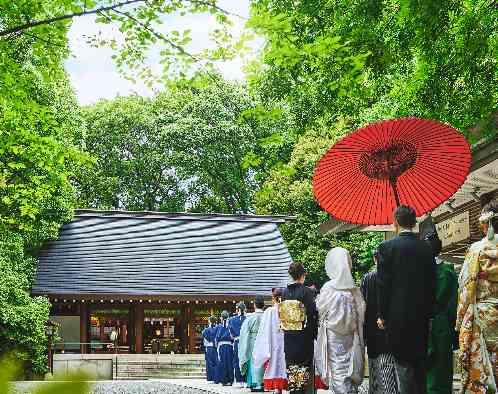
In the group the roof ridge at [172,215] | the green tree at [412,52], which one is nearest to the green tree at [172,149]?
the roof ridge at [172,215]

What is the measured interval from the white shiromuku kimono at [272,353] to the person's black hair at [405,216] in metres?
5.00

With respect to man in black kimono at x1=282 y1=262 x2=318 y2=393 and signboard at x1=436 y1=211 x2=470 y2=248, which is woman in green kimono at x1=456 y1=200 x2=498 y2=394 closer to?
man in black kimono at x1=282 y1=262 x2=318 y2=393

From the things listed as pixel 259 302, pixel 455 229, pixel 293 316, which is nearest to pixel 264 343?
pixel 259 302

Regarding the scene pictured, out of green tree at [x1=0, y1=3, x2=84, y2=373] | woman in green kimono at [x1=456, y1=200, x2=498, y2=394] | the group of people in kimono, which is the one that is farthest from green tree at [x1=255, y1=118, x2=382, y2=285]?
woman in green kimono at [x1=456, y1=200, x2=498, y2=394]

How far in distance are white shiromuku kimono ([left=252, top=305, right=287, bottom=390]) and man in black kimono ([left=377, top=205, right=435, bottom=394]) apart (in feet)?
16.1

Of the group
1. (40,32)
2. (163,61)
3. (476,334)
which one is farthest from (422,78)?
(40,32)

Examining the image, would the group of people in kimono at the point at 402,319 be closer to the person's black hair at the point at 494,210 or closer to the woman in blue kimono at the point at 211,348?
the person's black hair at the point at 494,210

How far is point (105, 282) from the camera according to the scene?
106ft

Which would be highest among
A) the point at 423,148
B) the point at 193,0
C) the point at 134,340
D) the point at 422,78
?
the point at 193,0

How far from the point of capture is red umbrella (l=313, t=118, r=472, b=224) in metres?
6.30

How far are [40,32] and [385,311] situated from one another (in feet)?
17.0

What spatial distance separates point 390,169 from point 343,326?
1.54 metres

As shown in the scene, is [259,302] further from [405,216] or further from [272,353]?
[405,216]

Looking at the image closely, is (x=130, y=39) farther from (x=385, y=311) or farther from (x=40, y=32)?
(x=385, y=311)
